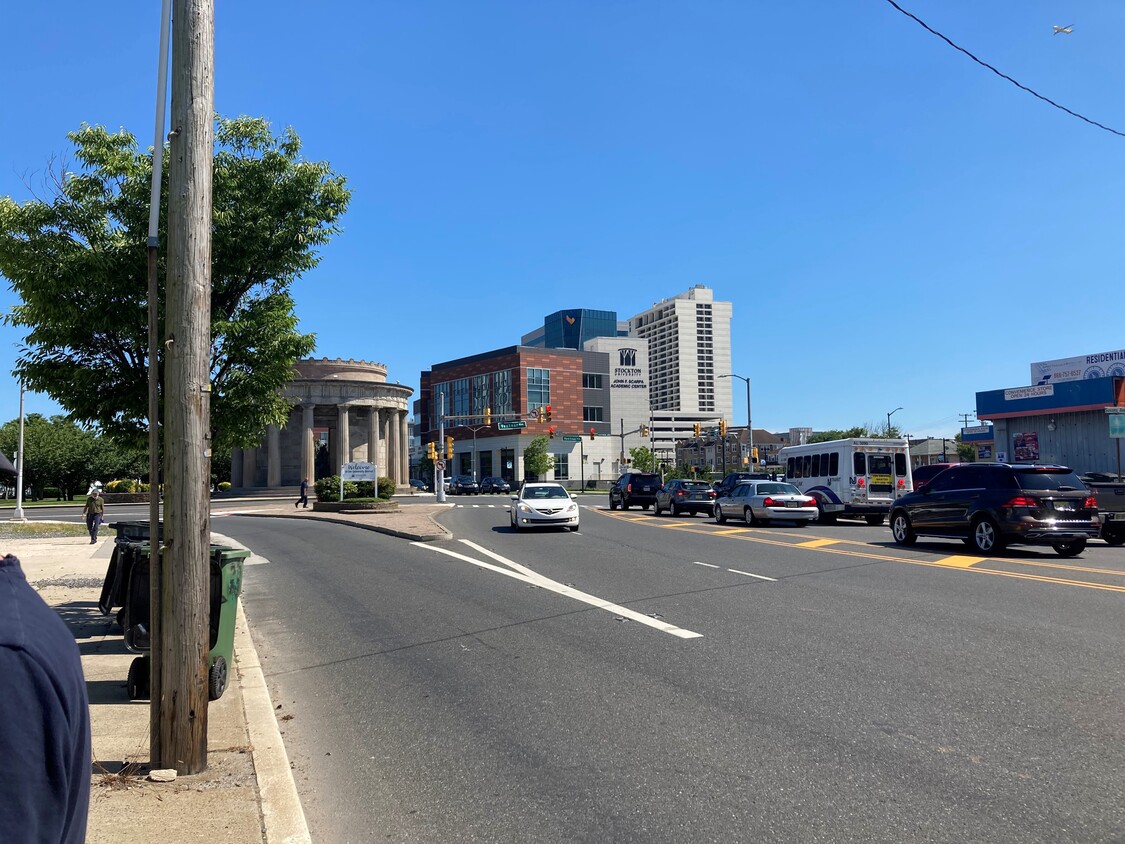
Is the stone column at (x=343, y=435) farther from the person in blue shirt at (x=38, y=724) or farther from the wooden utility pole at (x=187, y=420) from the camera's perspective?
the person in blue shirt at (x=38, y=724)

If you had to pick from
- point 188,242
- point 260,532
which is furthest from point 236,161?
point 260,532

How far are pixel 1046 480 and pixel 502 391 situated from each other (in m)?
94.0

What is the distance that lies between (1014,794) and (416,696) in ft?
14.6

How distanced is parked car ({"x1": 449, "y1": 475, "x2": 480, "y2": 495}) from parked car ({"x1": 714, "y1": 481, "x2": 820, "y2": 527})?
4996 centimetres

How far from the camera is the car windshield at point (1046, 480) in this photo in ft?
53.1

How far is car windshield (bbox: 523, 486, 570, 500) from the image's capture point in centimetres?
2477

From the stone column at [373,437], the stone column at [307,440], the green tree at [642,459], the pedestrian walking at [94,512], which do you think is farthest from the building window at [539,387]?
the pedestrian walking at [94,512]

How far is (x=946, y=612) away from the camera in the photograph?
980cm

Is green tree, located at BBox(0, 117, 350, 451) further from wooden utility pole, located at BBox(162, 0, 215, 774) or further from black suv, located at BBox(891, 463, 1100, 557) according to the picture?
black suv, located at BBox(891, 463, 1100, 557)

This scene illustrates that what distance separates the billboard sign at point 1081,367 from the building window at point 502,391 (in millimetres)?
60031

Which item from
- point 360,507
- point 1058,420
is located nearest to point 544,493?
point 360,507

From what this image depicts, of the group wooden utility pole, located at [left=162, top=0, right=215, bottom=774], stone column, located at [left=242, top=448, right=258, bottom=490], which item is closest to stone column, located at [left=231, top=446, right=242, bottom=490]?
stone column, located at [left=242, top=448, right=258, bottom=490]

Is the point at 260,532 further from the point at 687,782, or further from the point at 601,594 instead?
the point at 687,782

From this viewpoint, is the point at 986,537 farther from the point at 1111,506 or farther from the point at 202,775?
the point at 202,775
